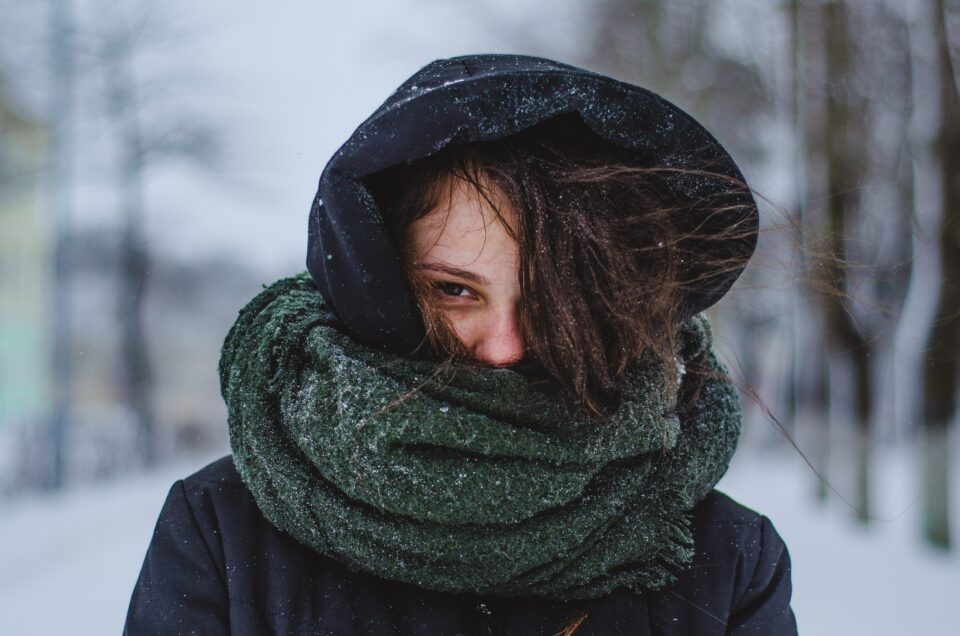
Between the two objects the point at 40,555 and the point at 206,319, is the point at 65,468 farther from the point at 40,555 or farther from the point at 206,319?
the point at 206,319

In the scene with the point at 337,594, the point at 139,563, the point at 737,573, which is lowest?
the point at 139,563

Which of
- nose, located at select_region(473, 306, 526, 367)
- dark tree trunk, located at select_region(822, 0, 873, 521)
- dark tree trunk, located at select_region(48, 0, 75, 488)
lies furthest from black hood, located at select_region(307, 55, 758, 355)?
dark tree trunk, located at select_region(48, 0, 75, 488)

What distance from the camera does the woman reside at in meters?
1.27

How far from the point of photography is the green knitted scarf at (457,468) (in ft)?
4.08

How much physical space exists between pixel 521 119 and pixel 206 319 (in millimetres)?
33936

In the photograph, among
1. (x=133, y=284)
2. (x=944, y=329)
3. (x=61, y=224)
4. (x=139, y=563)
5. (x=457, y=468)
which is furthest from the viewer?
(x=133, y=284)

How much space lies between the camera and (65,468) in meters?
11.2

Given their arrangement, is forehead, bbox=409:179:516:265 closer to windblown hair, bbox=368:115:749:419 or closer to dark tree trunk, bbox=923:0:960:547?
windblown hair, bbox=368:115:749:419

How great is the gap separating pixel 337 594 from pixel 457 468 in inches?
12.8

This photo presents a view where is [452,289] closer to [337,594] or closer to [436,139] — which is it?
[436,139]

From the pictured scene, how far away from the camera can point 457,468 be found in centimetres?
125

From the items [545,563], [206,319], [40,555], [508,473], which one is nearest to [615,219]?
[508,473]

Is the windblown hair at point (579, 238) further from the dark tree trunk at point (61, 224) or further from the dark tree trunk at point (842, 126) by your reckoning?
the dark tree trunk at point (61, 224)

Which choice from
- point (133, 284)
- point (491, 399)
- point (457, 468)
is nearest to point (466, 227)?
point (491, 399)
